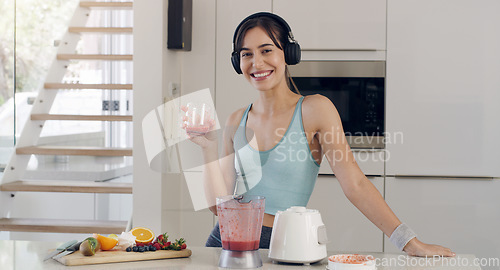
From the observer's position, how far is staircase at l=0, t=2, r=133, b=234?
10.6 ft

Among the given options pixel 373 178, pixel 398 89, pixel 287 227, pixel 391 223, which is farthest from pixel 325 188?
pixel 287 227

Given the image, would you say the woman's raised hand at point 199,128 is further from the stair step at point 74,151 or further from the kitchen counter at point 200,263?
the stair step at point 74,151

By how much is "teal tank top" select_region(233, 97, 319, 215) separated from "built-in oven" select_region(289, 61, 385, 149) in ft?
4.25

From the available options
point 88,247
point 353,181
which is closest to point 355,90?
point 353,181

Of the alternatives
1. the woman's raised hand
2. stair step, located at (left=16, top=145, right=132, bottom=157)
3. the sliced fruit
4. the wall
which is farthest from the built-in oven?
the sliced fruit

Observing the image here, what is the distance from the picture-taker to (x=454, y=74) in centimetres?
298

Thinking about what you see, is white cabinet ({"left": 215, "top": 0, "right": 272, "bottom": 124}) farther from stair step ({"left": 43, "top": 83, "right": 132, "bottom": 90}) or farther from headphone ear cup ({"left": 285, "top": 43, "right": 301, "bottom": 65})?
headphone ear cup ({"left": 285, "top": 43, "right": 301, "bottom": 65})

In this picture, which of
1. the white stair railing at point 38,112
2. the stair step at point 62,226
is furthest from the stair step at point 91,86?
the stair step at point 62,226

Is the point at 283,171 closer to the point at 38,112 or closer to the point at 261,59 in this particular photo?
the point at 261,59

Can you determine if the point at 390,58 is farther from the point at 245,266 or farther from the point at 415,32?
the point at 245,266

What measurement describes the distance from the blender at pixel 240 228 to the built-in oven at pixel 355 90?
183cm

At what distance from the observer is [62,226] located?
3150 mm

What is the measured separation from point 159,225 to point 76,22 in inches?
Result: 80.4

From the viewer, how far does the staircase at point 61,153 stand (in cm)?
323
